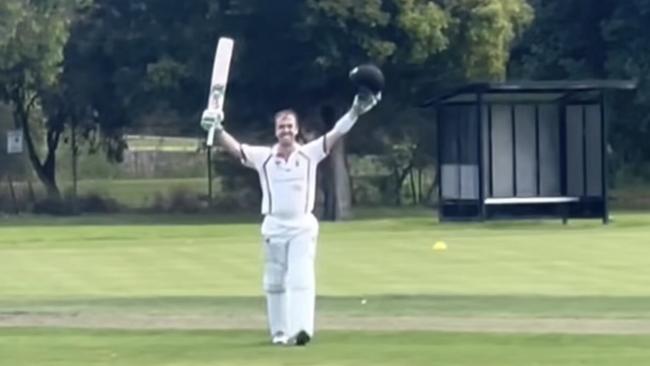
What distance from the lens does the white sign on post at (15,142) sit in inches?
2496

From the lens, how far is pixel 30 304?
935 inches

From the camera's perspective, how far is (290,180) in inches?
680

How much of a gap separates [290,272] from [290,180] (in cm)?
76

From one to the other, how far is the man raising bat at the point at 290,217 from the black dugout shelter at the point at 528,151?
29.4 metres

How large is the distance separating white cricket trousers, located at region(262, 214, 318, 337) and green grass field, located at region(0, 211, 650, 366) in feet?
0.93

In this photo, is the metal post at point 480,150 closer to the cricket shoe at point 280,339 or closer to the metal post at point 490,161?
the metal post at point 490,161

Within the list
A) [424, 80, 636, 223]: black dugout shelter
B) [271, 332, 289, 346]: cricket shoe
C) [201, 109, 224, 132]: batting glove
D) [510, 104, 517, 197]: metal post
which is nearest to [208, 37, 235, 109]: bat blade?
[201, 109, 224, 132]: batting glove

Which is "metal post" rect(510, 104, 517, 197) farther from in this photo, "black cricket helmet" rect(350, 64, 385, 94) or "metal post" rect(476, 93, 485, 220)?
"black cricket helmet" rect(350, 64, 385, 94)

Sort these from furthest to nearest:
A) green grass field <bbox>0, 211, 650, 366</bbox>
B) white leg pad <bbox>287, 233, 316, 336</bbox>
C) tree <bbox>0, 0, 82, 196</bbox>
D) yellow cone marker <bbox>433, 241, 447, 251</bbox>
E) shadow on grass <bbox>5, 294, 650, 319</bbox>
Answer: tree <bbox>0, 0, 82, 196</bbox> < yellow cone marker <bbox>433, 241, 447, 251</bbox> < shadow on grass <bbox>5, 294, 650, 319</bbox> < white leg pad <bbox>287, 233, 316, 336</bbox> < green grass field <bbox>0, 211, 650, 366</bbox>

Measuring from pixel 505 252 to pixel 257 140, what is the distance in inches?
1035

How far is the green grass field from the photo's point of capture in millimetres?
16844

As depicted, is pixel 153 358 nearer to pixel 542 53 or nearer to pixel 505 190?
pixel 505 190

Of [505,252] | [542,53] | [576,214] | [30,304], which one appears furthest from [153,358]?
[542,53]

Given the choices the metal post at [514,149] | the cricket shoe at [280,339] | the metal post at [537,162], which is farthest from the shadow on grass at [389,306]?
the metal post at [537,162]
